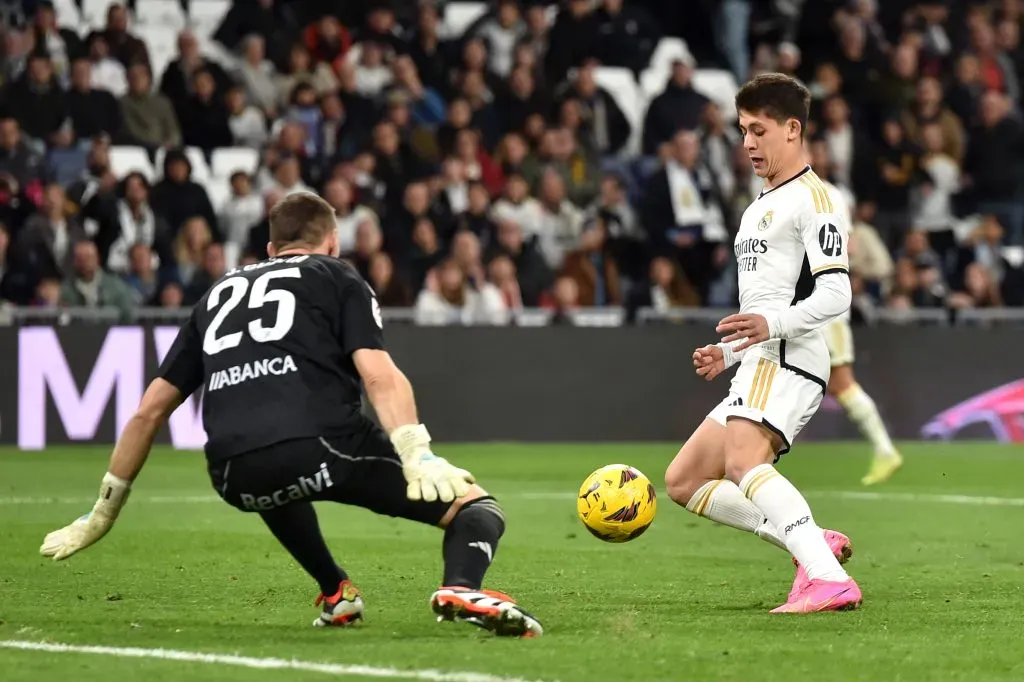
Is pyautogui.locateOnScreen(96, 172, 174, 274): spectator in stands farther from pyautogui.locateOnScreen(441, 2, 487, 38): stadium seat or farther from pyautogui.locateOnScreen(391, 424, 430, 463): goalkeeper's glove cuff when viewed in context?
pyautogui.locateOnScreen(391, 424, 430, 463): goalkeeper's glove cuff

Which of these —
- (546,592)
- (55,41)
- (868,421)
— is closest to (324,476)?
(546,592)

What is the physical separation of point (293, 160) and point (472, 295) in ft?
7.79

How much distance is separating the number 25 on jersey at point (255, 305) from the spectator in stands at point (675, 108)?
50.5ft

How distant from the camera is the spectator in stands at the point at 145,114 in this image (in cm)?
1902

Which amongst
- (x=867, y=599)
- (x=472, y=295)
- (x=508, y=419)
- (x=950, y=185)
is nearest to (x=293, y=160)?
(x=472, y=295)

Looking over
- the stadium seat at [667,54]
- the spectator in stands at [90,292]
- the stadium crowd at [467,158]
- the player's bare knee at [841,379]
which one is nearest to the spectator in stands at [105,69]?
the stadium crowd at [467,158]

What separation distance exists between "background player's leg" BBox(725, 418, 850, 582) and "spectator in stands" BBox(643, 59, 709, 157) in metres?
14.2

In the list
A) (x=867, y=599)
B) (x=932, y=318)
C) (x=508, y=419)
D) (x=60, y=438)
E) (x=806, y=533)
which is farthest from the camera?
(x=932, y=318)

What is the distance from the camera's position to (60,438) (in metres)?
16.9

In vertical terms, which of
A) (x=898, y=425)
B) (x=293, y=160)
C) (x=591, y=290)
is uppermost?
(x=293, y=160)

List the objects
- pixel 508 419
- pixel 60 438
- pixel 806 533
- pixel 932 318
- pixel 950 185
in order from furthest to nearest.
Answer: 1. pixel 950 185
2. pixel 932 318
3. pixel 508 419
4. pixel 60 438
5. pixel 806 533

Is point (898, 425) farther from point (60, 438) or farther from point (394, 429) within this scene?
point (394, 429)

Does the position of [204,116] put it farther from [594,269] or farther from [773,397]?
[773,397]

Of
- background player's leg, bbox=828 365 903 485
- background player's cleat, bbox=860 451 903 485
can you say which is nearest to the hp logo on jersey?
background player's leg, bbox=828 365 903 485
